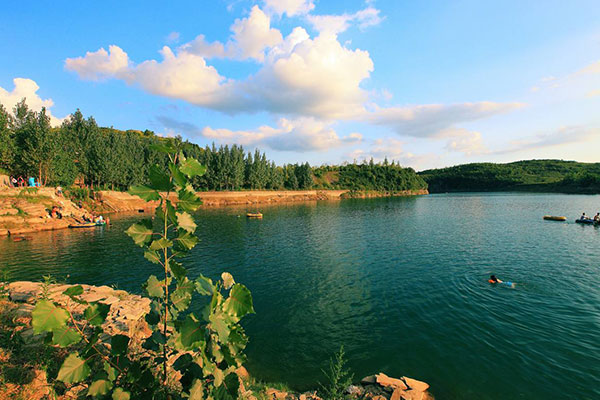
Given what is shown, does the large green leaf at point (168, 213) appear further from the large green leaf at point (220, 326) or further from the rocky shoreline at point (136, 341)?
the rocky shoreline at point (136, 341)

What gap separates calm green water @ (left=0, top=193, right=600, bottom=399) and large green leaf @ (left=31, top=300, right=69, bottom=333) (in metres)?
10.6

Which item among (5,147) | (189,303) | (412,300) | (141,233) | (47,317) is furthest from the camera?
(5,147)

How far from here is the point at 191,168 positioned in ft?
15.5

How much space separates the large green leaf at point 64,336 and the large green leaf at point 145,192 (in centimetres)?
217

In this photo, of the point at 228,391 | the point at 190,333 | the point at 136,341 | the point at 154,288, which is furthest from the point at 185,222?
the point at 136,341

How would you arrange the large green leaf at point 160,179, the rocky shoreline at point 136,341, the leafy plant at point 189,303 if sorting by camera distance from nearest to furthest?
the leafy plant at point 189,303 → the large green leaf at point 160,179 → the rocky shoreline at point 136,341

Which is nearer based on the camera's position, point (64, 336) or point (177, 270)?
point (64, 336)

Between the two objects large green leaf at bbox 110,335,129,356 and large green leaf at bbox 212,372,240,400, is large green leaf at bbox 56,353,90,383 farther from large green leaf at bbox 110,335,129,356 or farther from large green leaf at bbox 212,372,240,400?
large green leaf at bbox 212,372,240,400

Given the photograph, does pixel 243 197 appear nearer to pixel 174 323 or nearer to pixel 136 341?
pixel 136 341

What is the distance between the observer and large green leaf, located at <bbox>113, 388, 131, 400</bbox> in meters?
4.30

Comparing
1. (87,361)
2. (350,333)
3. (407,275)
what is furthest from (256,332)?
(407,275)

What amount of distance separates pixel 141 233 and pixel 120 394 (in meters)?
2.65

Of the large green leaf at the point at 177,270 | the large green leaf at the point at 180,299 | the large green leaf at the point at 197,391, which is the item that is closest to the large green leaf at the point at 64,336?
the large green leaf at the point at 180,299

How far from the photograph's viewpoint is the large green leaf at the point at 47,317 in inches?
141
